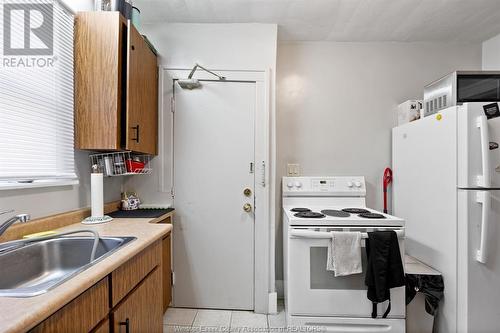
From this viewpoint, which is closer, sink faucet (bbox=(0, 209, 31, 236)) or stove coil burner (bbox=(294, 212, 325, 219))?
sink faucet (bbox=(0, 209, 31, 236))

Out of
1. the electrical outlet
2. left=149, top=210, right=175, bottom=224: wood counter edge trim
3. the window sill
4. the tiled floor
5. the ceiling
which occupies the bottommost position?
the tiled floor

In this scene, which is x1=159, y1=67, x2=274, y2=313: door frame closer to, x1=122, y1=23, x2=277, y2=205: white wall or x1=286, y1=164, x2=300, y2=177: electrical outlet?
x1=122, y1=23, x2=277, y2=205: white wall

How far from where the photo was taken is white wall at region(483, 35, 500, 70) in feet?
7.24

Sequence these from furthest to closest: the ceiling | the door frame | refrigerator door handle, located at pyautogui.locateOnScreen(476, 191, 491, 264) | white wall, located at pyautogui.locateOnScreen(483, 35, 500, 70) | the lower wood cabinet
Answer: white wall, located at pyautogui.locateOnScreen(483, 35, 500, 70), the door frame, the ceiling, refrigerator door handle, located at pyautogui.locateOnScreen(476, 191, 491, 264), the lower wood cabinet

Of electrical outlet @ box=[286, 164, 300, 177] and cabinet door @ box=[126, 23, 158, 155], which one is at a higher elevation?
cabinet door @ box=[126, 23, 158, 155]

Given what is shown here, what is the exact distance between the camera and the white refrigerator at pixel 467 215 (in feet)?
4.73

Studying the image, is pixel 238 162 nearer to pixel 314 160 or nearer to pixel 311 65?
pixel 314 160

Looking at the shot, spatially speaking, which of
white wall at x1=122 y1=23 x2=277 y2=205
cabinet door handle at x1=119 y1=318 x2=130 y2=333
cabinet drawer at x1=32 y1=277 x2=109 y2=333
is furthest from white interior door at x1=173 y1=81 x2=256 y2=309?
cabinet drawer at x1=32 y1=277 x2=109 y2=333

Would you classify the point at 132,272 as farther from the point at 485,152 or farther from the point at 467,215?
the point at 485,152

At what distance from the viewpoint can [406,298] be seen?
1.62 meters

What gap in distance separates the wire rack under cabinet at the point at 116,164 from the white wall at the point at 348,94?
1.27 metres

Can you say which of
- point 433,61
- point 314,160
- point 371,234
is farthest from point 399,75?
point 371,234

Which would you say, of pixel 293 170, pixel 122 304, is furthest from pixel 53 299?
pixel 293 170

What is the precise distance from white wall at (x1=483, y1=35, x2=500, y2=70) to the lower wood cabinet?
324 centimetres
